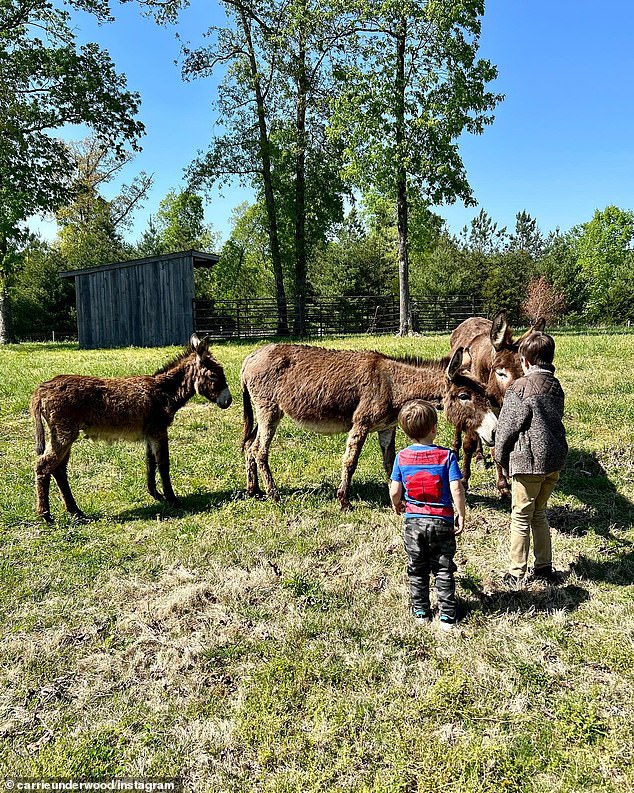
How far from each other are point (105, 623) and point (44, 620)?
51 cm

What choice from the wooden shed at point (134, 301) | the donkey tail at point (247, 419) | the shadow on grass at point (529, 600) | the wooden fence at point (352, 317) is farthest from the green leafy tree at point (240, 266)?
the shadow on grass at point (529, 600)

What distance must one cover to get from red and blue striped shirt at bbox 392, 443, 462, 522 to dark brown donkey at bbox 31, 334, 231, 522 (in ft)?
11.3

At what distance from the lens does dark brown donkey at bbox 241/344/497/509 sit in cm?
594

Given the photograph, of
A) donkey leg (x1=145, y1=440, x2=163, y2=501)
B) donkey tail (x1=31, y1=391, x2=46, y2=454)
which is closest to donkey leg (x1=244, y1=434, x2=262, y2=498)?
donkey leg (x1=145, y1=440, x2=163, y2=501)

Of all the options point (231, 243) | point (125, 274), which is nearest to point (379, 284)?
point (231, 243)

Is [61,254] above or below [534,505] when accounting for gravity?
above

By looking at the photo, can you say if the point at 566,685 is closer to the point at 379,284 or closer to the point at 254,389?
the point at 254,389

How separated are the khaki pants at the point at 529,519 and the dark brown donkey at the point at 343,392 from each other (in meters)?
1.13

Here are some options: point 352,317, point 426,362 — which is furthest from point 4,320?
point 426,362

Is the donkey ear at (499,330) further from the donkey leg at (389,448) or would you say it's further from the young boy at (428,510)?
the young boy at (428,510)

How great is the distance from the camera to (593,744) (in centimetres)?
285

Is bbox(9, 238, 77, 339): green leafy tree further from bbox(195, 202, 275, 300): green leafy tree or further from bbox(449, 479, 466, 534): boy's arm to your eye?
bbox(449, 479, 466, 534): boy's arm

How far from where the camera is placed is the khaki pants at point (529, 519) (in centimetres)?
429

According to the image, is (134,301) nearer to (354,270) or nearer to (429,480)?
(429,480)
